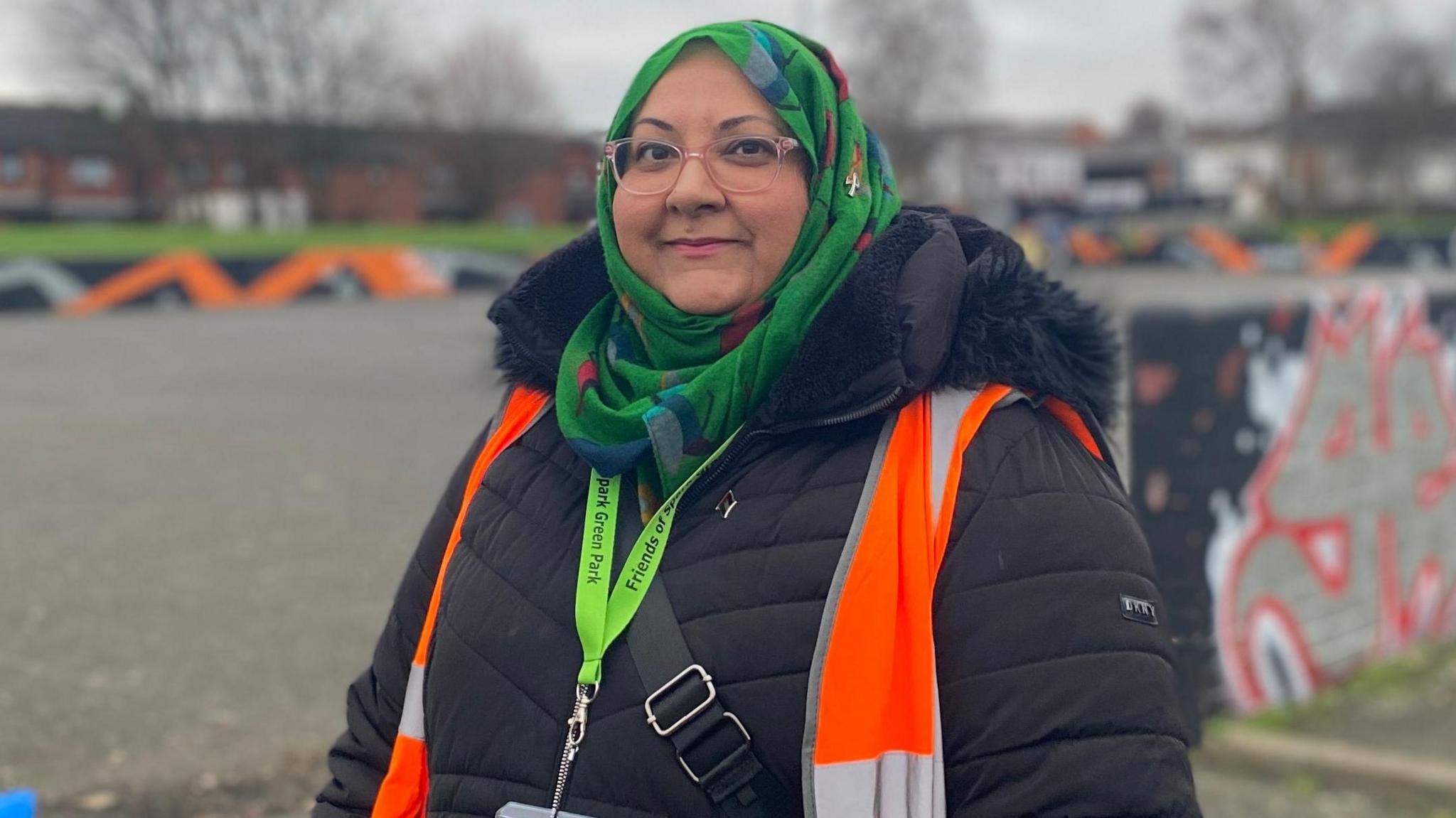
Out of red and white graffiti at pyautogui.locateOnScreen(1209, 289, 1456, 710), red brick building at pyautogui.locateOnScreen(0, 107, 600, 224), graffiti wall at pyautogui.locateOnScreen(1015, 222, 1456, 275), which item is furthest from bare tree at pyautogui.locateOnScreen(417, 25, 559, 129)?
red and white graffiti at pyautogui.locateOnScreen(1209, 289, 1456, 710)

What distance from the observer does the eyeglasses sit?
1.90 m

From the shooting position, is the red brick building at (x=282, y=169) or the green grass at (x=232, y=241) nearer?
the green grass at (x=232, y=241)

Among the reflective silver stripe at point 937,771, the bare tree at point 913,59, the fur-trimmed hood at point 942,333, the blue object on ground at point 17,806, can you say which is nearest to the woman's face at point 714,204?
the fur-trimmed hood at point 942,333

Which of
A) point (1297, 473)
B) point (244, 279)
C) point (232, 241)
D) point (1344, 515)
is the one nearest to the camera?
point (1297, 473)

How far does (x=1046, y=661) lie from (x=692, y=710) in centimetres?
42

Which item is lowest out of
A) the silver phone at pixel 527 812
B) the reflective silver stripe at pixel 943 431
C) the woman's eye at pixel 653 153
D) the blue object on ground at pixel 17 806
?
the blue object on ground at pixel 17 806

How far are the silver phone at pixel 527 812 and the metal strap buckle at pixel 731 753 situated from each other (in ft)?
0.55

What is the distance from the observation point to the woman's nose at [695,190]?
190cm

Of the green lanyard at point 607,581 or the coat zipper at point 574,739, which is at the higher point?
the green lanyard at point 607,581

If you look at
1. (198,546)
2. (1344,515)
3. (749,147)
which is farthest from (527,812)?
(198,546)

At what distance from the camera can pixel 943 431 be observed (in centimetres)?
174

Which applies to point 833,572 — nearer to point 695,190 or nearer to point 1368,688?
point 695,190

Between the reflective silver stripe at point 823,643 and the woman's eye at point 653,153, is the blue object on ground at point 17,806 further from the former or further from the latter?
the woman's eye at point 653,153

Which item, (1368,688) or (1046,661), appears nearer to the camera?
(1046,661)
